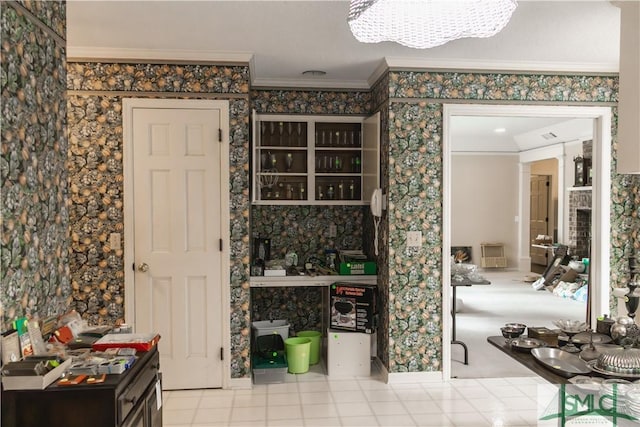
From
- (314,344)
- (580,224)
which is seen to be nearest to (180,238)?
(314,344)

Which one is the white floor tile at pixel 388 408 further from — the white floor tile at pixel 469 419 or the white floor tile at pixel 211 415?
the white floor tile at pixel 211 415

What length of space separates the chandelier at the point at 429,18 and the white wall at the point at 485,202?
8.88 metres

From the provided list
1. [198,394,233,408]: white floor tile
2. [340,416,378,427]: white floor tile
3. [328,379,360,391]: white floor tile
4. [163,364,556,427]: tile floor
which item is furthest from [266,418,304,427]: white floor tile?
[328,379,360,391]: white floor tile

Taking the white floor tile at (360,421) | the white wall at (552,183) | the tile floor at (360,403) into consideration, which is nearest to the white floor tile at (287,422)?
the tile floor at (360,403)

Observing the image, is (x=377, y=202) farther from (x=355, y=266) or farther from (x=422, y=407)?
(x=422, y=407)

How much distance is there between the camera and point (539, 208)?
10531 mm

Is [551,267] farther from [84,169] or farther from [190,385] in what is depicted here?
[84,169]

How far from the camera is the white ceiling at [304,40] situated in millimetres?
3020

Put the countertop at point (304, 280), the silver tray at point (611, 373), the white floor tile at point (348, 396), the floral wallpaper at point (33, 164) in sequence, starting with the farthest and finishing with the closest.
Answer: the countertop at point (304, 280)
the white floor tile at point (348, 396)
the silver tray at point (611, 373)
the floral wallpaper at point (33, 164)

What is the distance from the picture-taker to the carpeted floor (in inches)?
176

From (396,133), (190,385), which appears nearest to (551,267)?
(396,133)

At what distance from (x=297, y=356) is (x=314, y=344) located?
295 millimetres

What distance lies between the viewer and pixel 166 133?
3916 millimetres

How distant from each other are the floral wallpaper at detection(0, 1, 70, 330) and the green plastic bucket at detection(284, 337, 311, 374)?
2.21 m
